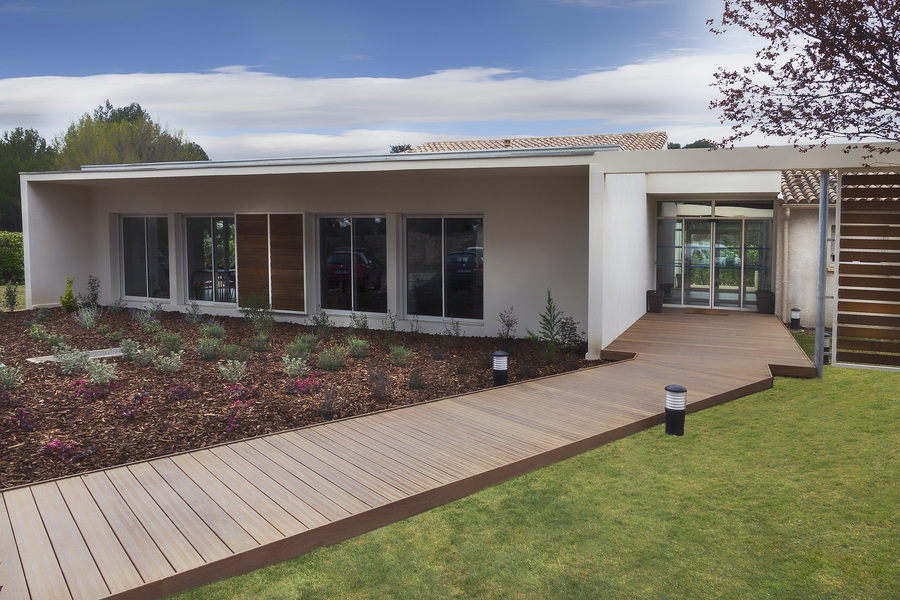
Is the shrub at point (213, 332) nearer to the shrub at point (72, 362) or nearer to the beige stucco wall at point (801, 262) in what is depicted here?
the shrub at point (72, 362)

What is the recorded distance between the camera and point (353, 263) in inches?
527

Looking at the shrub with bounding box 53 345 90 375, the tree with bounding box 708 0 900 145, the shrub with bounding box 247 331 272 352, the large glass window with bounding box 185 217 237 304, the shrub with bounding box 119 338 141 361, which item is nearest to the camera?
the tree with bounding box 708 0 900 145

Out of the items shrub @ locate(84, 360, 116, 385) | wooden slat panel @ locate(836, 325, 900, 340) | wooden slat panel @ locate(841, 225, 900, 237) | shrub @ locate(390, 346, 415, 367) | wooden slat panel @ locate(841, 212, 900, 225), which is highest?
wooden slat panel @ locate(841, 212, 900, 225)

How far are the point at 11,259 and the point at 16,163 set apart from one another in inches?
1020

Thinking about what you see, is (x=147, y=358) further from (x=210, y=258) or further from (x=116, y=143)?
(x=116, y=143)

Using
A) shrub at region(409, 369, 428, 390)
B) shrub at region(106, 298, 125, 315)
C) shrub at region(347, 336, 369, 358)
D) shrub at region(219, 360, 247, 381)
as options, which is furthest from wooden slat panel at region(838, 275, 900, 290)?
shrub at region(106, 298, 125, 315)

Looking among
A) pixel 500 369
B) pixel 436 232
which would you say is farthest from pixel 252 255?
pixel 500 369

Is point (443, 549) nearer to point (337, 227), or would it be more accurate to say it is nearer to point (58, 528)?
point (58, 528)

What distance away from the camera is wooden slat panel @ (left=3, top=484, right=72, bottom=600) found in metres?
3.76

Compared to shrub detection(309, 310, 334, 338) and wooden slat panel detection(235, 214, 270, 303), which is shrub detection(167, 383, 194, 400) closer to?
shrub detection(309, 310, 334, 338)

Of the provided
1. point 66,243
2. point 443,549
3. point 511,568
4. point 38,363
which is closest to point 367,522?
point 443,549

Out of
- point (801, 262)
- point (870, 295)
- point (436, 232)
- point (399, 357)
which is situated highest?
point (436, 232)

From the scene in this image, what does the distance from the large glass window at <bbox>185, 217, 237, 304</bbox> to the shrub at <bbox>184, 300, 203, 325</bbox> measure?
0.38 m

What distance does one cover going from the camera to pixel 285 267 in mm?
13773
